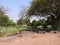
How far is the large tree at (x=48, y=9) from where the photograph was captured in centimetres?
3446

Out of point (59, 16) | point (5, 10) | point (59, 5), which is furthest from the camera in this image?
point (5, 10)

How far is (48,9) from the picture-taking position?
3506 centimetres

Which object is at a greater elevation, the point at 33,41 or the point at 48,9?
the point at 48,9

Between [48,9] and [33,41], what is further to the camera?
[48,9]

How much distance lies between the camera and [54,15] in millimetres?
37156

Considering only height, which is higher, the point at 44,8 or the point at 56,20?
the point at 44,8

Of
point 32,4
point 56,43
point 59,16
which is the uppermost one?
point 32,4

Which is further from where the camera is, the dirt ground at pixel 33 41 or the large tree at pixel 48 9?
the large tree at pixel 48 9

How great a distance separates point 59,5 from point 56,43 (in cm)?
2118

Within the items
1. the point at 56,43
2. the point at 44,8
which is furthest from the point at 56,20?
the point at 56,43

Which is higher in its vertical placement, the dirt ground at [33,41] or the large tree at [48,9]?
the large tree at [48,9]

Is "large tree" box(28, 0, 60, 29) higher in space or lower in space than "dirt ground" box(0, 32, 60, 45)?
higher

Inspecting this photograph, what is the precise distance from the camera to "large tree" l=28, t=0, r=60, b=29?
113 ft

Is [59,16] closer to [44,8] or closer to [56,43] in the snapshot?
[44,8]
